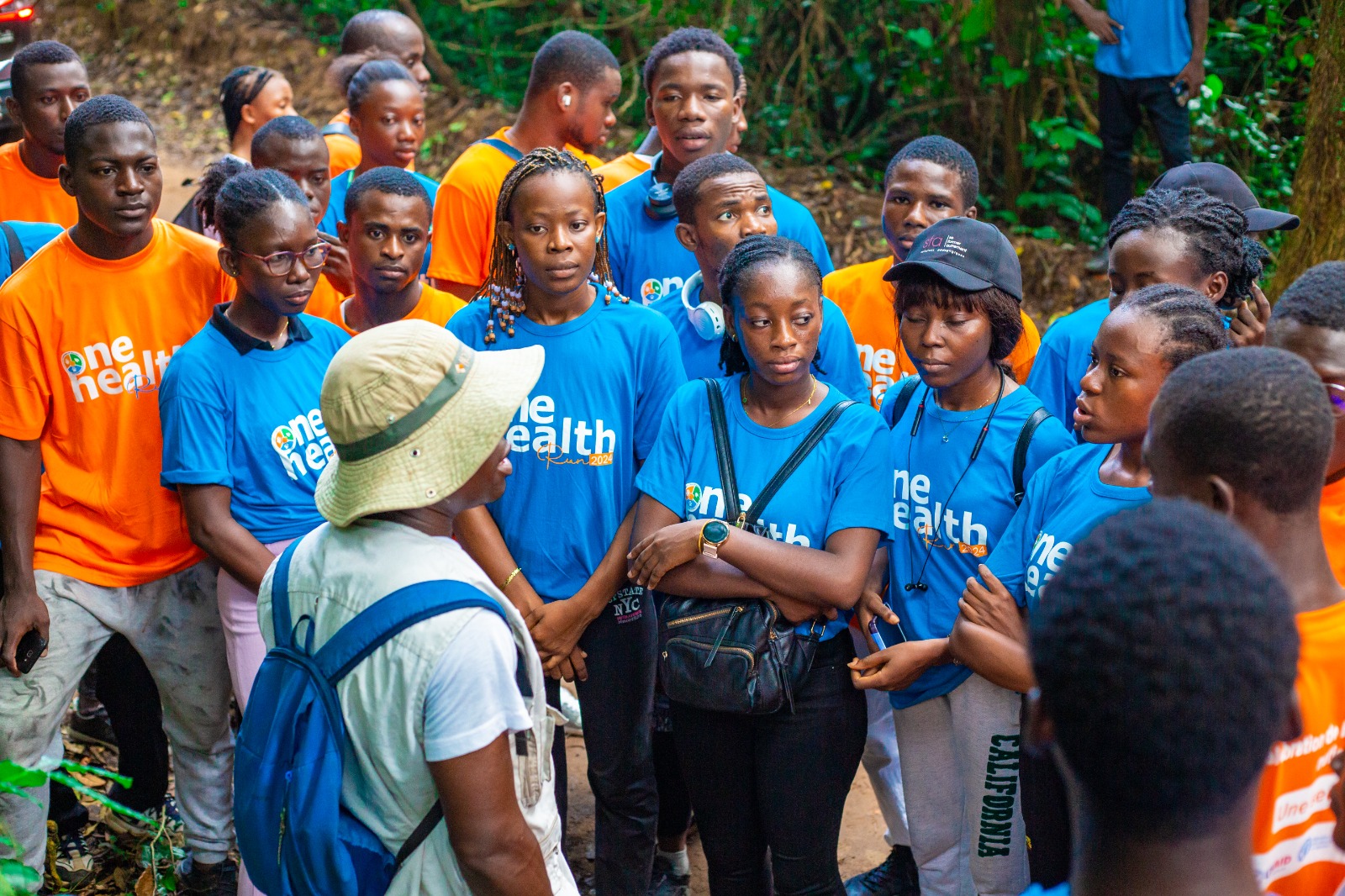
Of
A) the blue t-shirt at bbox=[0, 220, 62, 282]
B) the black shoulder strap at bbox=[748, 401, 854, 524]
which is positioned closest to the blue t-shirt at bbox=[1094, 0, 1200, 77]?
the black shoulder strap at bbox=[748, 401, 854, 524]

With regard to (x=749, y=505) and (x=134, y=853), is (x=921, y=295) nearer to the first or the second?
(x=749, y=505)

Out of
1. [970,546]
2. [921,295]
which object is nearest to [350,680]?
[970,546]

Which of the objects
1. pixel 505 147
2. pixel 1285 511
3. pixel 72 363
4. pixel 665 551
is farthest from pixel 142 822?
pixel 1285 511

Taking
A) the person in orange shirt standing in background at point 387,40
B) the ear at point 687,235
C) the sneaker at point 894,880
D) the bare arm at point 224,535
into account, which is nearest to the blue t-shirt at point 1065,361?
the ear at point 687,235

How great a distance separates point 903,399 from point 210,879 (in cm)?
265

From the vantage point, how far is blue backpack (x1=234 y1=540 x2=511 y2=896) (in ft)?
6.66

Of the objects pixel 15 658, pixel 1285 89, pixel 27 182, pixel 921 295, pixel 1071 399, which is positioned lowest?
pixel 15 658

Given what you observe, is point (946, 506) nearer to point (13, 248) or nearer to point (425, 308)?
point (425, 308)

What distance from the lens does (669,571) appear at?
3008 millimetres

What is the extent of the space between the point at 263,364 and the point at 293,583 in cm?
135

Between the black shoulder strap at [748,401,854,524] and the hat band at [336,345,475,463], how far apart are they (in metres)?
A: 1.05

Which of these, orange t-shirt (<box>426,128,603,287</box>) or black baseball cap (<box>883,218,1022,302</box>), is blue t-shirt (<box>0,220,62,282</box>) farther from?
black baseball cap (<box>883,218,1022,302</box>)

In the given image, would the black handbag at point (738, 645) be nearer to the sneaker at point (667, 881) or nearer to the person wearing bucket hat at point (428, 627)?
the person wearing bucket hat at point (428, 627)

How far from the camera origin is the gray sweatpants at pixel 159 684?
135 inches
